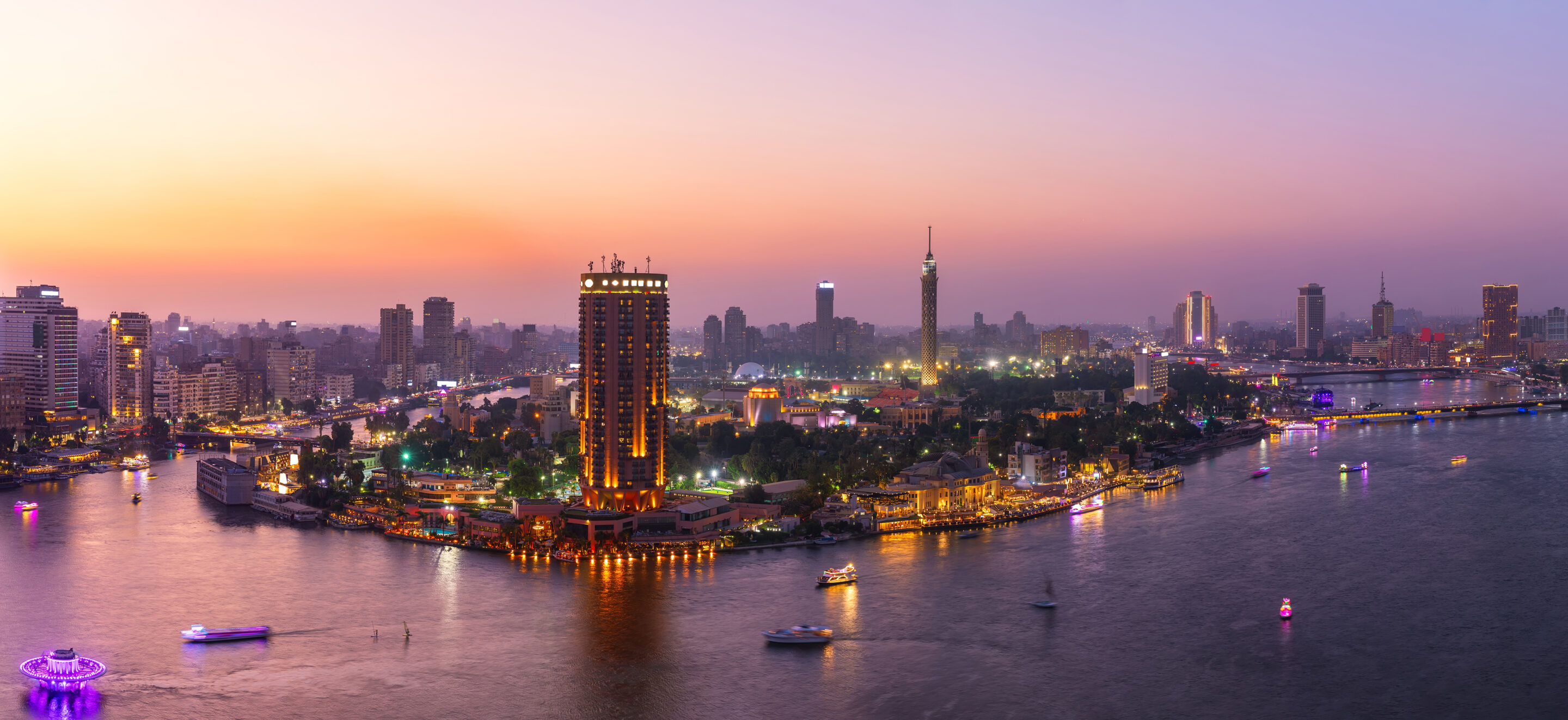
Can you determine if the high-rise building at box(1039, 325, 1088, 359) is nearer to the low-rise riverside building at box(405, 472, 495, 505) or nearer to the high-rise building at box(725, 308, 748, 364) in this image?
the high-rise building at box(725, 308, 748, 364)

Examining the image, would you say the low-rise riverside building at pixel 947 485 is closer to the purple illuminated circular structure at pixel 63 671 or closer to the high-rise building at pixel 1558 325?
the purple illuminated circular structure at pixel 63 671

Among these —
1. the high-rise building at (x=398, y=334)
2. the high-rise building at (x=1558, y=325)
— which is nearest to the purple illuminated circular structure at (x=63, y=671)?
the high-rise building at (x=398, y=334)

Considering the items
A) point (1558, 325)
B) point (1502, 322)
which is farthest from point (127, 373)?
point (1558, 325)

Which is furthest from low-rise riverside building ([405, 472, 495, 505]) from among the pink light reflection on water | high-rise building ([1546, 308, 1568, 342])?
high-rise building ([1546, 308, 1568, 342])

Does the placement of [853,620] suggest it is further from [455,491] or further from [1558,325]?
[1558,325]

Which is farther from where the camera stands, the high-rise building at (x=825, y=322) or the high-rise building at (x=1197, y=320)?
the high-rise building at (x=1197, y=320)
